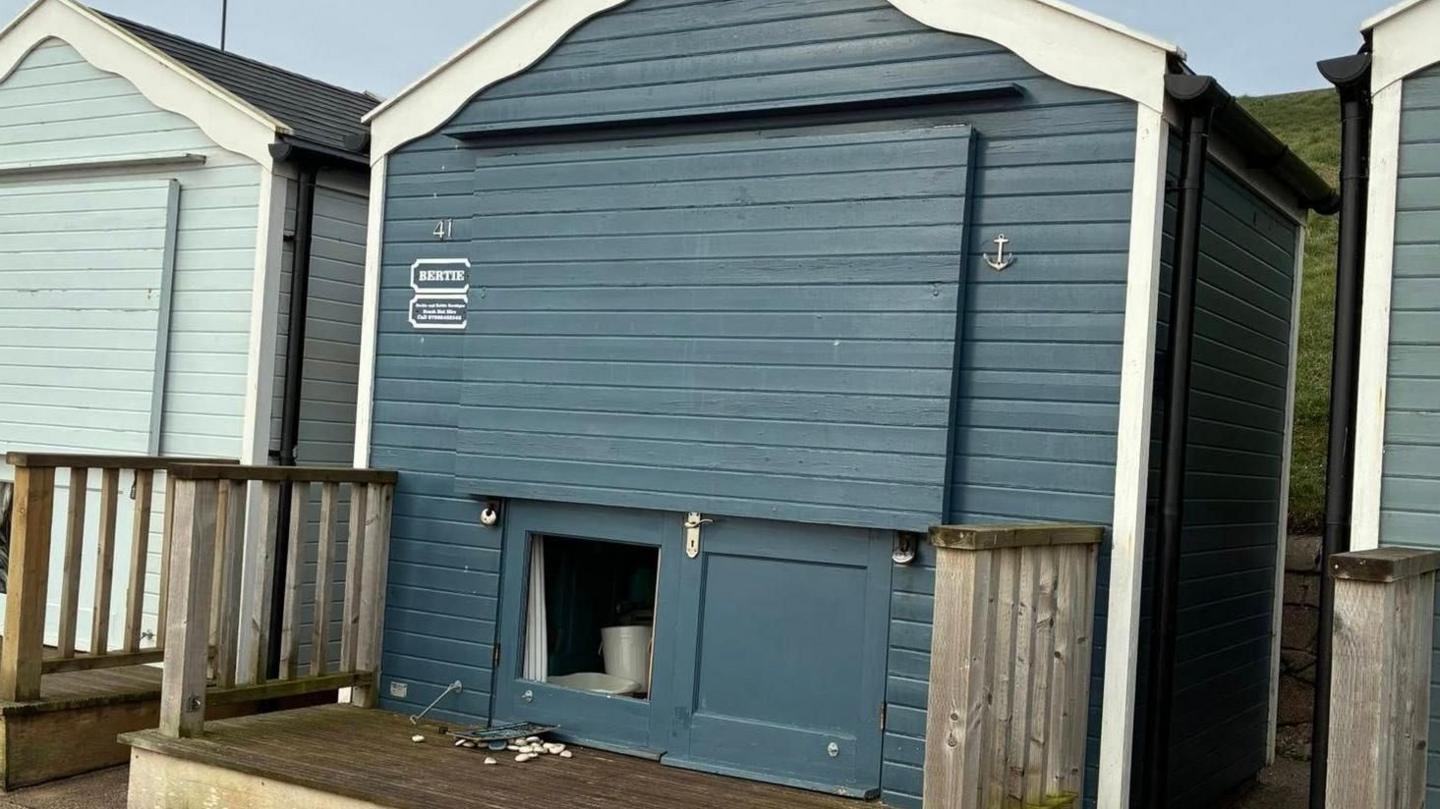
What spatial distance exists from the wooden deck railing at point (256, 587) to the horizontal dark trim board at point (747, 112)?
1.71 metres

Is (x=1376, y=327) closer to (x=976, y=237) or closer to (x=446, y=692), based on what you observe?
(x=976, y=237)

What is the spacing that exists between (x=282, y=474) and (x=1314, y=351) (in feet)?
26.3

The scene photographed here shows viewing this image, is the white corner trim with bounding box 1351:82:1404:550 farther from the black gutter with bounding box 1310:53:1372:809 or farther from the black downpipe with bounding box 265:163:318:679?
the black downpipe with bounding box 265:163:318:679

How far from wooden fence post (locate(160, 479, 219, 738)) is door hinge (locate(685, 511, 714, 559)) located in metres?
1.92

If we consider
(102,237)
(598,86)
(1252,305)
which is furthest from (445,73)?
(1252,305)

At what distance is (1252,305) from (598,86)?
10.2 feet

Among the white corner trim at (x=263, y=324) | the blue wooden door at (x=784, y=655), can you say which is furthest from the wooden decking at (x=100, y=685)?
the blue wooden door at (x=784, y=655)

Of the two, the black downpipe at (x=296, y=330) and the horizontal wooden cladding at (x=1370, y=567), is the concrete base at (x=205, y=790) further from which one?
the horizontal wooden cladding at (x=1370, y=567)

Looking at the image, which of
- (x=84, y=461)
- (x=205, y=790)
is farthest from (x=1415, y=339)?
(x=84, y=461)

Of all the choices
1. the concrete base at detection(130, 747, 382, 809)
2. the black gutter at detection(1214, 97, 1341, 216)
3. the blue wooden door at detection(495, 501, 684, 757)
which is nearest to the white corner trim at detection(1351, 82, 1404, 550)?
the black gutter at detection(1214, 97, 1341, 216)

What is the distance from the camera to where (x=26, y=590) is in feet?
20.4

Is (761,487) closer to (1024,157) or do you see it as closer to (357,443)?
(1024,157)

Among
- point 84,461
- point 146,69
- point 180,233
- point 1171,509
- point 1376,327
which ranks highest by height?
point 146,69

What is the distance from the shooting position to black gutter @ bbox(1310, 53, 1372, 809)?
4930 millimetres
